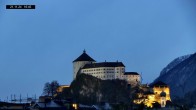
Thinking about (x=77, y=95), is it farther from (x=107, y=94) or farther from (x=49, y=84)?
(x=49, y=84)

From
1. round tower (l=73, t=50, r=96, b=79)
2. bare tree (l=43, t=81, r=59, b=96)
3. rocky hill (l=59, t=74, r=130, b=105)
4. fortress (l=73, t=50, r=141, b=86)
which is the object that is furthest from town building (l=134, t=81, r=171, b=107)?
bare tree (l=43, t=81, r=59, b=96)

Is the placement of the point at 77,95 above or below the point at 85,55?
Result: below

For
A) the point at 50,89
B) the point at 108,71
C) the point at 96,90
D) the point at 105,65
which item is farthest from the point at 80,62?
the point at 96,90

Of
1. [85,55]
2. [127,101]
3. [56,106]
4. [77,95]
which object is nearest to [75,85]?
[77,95]

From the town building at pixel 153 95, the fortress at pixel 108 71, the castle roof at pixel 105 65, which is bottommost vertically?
the town building at pixel 153 95

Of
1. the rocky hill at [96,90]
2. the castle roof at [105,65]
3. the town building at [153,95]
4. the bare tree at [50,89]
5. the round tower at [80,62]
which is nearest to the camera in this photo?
the town building at [153,95]

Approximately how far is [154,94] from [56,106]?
50.7m

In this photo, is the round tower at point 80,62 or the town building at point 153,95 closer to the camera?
the town building at point 153,95

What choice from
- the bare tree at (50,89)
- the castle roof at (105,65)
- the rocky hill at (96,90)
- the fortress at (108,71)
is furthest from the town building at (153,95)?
the bare tree at (50,89)

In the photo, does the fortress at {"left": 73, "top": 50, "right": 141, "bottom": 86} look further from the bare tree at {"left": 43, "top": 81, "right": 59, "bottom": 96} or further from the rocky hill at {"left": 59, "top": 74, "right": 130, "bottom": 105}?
the bare tree at {"left": 43, "top": 81, "right": 59, "bottom": 96}

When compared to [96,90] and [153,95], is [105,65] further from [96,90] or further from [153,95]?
[153,95]

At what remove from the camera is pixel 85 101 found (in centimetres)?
12300

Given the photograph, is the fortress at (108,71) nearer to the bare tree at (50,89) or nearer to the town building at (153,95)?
the town building at (153,95)

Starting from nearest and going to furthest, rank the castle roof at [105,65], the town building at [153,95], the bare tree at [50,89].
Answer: the town building at [153,95], the bare tree at [50,89], the castle roof at [105,65]
